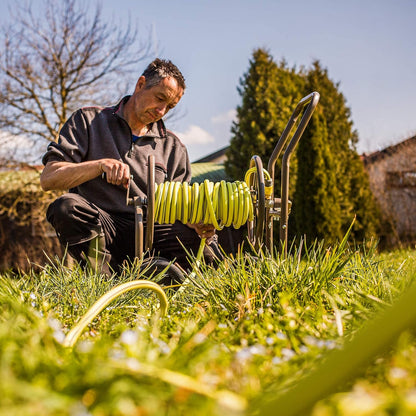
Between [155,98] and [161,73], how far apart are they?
18cm

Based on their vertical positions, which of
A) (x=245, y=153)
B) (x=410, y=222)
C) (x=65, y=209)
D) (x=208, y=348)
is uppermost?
(x=245, y=153)

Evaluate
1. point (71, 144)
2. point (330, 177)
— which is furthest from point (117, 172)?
point (330, 177)

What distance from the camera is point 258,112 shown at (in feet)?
28.3

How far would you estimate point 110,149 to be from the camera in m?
3.02

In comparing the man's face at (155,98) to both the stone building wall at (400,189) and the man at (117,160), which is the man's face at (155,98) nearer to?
the man at (117,160)

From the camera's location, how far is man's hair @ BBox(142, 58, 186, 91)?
3004 mm

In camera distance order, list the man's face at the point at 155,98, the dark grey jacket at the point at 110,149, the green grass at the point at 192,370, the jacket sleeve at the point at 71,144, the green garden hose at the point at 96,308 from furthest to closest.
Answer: the man's face at the point at 155,98
the dark grey jacket at the point at 110,149
the jacket sleeve at the point at 71,144
the green garden hose at the point at 96,308
the green grass at the point at 192,370

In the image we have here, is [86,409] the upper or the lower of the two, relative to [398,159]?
lower

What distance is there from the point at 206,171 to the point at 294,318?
10638 mm

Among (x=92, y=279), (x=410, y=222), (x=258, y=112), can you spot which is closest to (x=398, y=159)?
(x=410, y=222)

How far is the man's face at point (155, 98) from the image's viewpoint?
2.98 m

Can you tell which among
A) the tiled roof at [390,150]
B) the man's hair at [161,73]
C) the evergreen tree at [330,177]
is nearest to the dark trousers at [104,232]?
the man's hair at [161,73]

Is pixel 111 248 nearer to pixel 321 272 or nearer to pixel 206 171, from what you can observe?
pixel 321 272

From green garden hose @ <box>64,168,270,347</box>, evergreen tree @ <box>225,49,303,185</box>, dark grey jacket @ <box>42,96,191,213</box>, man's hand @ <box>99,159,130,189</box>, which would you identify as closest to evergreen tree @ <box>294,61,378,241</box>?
evergreen tree @ <box>225,49,303,185</box>
